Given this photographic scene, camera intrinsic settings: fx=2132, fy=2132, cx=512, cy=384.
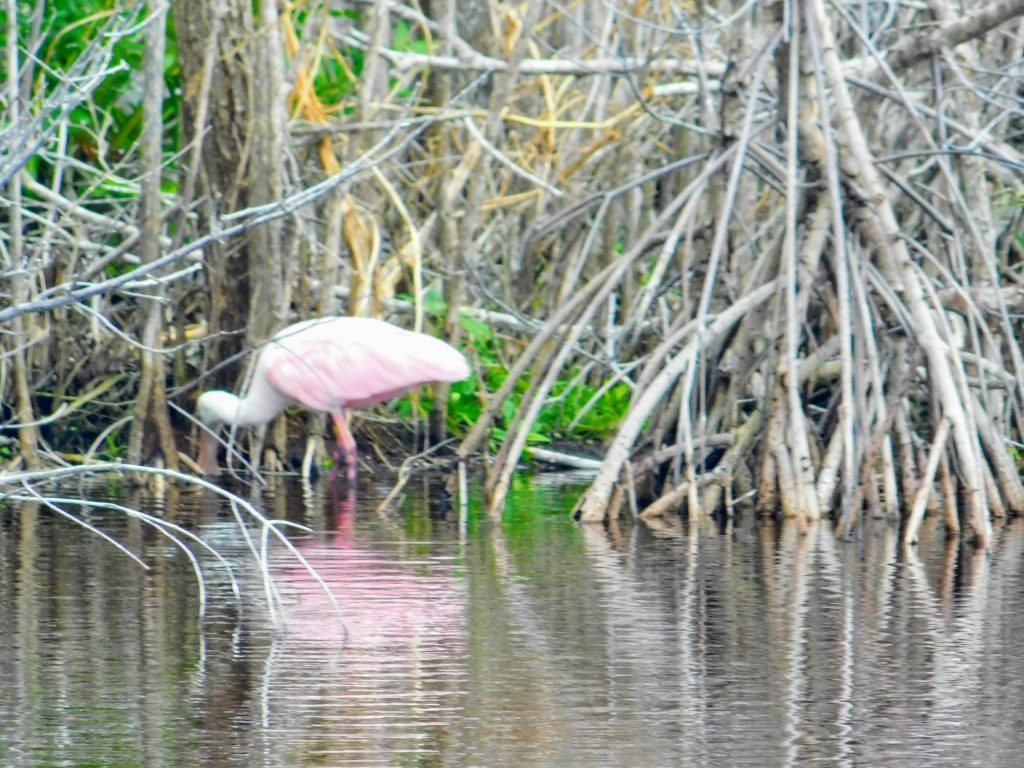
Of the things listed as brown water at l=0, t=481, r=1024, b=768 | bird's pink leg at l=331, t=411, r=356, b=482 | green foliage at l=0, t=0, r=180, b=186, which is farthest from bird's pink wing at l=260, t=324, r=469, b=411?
brown water at l=0, t=481, r=1024, b=768

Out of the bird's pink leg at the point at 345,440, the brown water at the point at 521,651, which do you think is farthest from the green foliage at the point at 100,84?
the brown water at the point at 521,651

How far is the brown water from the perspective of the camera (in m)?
5.34

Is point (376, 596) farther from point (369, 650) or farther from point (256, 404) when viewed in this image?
point (256, 404)

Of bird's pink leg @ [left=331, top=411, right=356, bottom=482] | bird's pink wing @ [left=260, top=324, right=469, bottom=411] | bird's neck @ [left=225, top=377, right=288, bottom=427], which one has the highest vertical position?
bird's pink wing @ [left=260, top=324, right=469, bottom=411]

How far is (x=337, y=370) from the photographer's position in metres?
11.8

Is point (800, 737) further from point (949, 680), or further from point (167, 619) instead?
point (167, 619)

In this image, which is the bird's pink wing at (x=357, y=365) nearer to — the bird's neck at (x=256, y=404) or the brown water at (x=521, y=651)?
the bird's neck at (x=256, y=404)

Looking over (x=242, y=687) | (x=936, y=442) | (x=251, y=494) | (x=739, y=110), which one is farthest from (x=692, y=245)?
(x=242, y=687)

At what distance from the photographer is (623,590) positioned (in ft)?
25.8

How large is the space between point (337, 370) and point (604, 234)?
11.0ft

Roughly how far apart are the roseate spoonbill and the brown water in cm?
211

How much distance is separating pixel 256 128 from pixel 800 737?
730 cm

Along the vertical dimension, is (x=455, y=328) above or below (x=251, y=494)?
above

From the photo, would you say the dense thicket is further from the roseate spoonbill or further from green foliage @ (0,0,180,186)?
the roseate spoonbill
